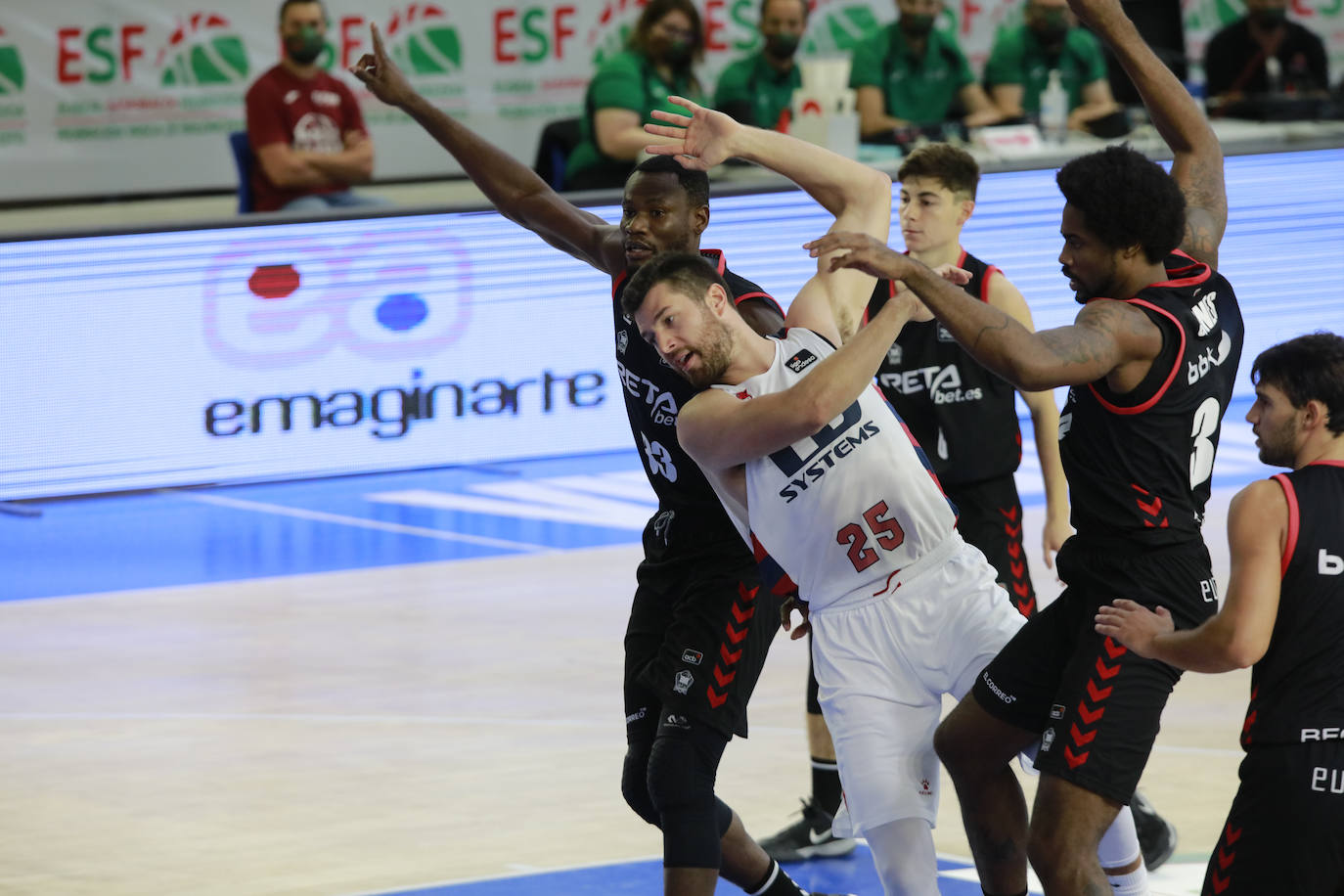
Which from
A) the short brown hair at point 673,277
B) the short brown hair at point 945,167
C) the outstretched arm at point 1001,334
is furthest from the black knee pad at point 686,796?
the short brown hair at point 945,167

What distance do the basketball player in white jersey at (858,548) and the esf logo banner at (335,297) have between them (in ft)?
20.3

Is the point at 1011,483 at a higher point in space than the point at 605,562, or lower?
higher

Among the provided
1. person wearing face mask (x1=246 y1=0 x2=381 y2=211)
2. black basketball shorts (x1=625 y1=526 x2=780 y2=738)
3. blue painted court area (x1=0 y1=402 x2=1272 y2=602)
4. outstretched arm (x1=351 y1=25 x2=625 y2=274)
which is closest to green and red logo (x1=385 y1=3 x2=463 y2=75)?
person wearing face mask (x1=246 y1=0 x2=381 y2=211)

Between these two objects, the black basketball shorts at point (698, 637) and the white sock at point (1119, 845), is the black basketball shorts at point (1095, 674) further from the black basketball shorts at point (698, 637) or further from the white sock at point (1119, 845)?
the black basketball shorts at point (698, 637)

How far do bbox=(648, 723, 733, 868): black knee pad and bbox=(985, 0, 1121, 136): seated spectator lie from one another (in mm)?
9218

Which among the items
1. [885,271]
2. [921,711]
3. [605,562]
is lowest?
[605,562]

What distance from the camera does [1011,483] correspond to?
605 centimetres

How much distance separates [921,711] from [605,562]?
5.16m

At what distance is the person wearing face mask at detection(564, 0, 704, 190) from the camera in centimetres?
1128

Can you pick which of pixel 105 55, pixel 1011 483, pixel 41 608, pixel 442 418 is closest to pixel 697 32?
pixel 442 418

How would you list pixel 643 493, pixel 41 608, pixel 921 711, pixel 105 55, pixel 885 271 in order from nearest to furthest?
pixel 885 271
pixel 921 711
pixel 41 608
pixel 643 493
pixel 105 55

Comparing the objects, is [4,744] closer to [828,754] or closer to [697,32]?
[828,754]

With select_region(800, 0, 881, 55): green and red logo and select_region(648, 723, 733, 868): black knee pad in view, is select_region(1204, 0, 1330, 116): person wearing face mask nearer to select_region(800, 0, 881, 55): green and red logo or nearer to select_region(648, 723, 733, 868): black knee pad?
select_region(800, 0, 881, 55): green and red logo

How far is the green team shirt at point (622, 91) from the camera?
11.4m
